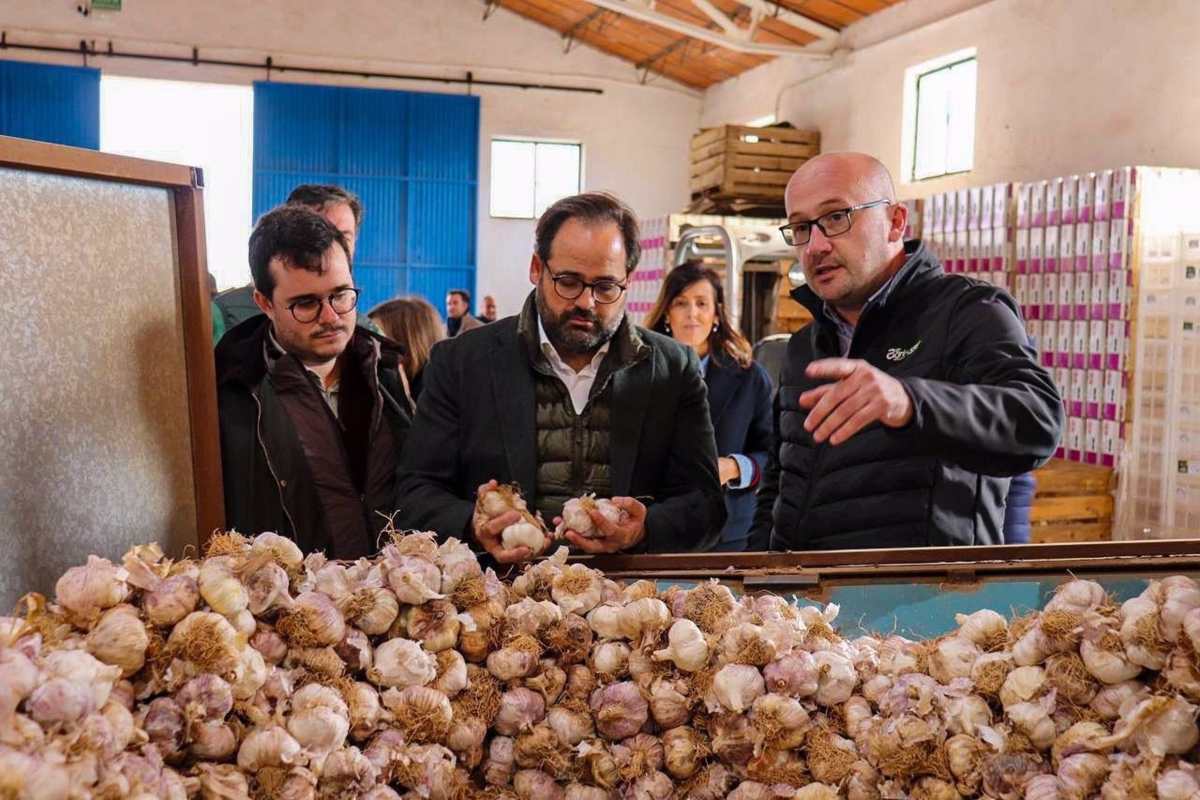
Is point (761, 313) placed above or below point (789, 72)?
below

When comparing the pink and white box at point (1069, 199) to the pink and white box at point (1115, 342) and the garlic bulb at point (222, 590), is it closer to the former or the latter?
the pink and white box at point (1115, 342)

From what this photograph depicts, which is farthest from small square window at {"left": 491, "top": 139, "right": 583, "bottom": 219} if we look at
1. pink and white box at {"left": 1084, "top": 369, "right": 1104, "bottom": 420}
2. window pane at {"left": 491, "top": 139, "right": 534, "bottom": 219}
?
pink and white box at {"left": 1084, "top": 369, "right": 1104, "bottom": 420}

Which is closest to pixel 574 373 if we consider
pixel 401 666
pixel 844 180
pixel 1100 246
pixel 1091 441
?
pixel 844 180

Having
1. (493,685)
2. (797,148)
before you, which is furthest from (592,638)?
(797,148)

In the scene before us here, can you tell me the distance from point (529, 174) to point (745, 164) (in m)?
5.39

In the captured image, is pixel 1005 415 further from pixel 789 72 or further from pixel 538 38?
pixel 538 38

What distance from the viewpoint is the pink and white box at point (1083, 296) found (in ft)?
24.3

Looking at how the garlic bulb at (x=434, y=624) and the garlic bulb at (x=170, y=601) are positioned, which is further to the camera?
the garlic bulb at (x=434, y=624)

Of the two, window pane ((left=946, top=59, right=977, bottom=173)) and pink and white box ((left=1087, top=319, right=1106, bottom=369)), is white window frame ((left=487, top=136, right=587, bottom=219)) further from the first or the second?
pink and white box ((left=1087, top=319, right=1106, bottom=369))

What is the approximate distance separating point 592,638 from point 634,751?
0.56 ft

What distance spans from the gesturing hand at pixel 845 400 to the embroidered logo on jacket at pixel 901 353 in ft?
2.17

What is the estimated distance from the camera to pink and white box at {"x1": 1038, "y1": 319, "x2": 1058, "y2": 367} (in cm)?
775

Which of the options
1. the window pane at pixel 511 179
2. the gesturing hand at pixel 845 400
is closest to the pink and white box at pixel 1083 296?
the gesturing hand at pixel 845 400

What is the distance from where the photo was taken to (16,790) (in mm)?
1066
